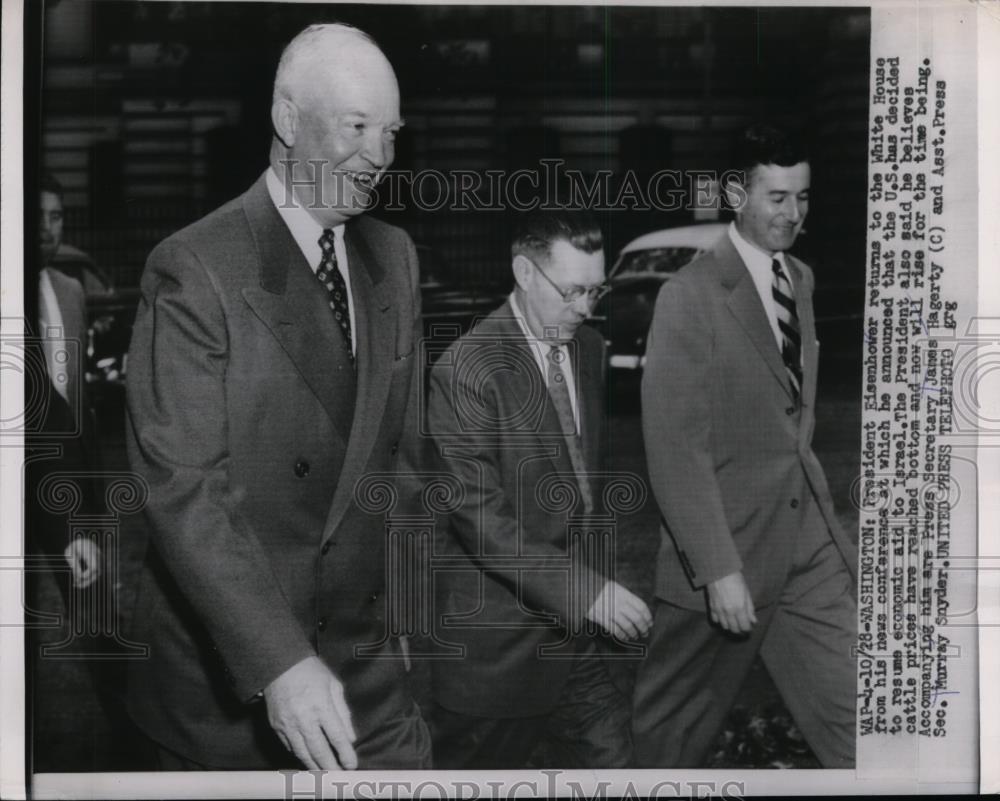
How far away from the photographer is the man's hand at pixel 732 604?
11.5 feet

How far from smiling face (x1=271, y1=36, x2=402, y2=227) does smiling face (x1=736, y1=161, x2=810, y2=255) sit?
1.01m

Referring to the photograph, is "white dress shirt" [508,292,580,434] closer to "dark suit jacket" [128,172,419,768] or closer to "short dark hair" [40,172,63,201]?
"dark suit jacket" [128,172,419,768]

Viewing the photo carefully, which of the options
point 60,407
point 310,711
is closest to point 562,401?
point 310,711

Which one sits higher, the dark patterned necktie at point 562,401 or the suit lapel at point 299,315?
the suit lapel at point 299,315

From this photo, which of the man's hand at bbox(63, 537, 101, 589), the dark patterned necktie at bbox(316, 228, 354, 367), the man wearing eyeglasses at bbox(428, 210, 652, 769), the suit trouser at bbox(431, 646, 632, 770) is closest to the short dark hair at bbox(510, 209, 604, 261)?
the man wearing eyeglasses at bbox(428, 210, 652, 769)

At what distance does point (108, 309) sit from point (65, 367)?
21 centimetres

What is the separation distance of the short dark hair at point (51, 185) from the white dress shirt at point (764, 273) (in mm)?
1886

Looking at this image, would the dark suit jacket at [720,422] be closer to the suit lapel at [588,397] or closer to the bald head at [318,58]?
the suit lapel at [588,397]

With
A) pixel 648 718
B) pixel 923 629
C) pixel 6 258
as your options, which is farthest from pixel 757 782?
pixel 6 258

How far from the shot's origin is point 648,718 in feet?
11.7

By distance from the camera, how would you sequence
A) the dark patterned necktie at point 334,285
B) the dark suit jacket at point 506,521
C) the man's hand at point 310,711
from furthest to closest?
the dark suit jacket at point 506,521
the dark patterned necktie at point 334,285
the man's hand at point 310,711

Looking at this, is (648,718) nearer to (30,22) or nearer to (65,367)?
(65,367)

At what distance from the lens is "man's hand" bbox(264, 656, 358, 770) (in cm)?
323

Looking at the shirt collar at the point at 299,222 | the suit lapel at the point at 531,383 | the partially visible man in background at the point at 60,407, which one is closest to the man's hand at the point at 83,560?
the partially visible man in background at the point at 60,407
